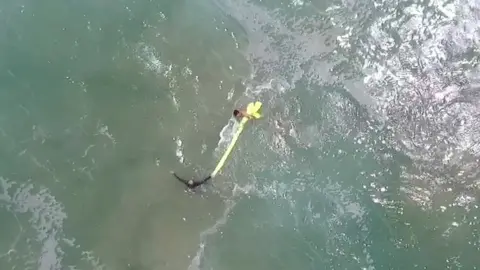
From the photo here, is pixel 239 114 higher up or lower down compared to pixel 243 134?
higher up

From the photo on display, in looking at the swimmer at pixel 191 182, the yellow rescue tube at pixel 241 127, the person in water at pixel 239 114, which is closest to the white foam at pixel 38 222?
the swimmer at pixel 191 182

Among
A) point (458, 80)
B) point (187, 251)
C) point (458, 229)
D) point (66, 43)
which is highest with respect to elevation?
point (458, 80)

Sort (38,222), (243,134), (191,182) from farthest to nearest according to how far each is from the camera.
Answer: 1. (243,134)
2. (191,182)
3. (38,222)

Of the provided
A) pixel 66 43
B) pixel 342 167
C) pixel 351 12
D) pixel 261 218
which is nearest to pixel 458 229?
pixel 342 167

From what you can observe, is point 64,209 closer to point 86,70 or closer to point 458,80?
point 86,70

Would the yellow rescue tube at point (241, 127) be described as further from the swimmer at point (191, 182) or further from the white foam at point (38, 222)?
the white foam at point (38, 222)

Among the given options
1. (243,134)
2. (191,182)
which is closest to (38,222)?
(191,182)

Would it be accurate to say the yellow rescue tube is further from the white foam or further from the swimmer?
the white foam

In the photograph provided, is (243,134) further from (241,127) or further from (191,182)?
(191,182)
